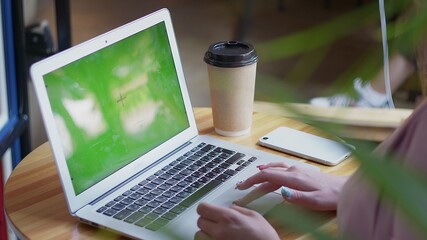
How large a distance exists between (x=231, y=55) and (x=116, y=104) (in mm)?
249

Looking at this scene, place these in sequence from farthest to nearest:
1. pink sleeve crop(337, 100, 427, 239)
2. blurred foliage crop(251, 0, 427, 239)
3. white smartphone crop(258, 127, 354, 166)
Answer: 1. white smartphone crop(258, 127, 354, 166)
2. pink sleeve crop(337, 100, 427, 239)
3. blurred foliage crop(251, 0, 427, 239)

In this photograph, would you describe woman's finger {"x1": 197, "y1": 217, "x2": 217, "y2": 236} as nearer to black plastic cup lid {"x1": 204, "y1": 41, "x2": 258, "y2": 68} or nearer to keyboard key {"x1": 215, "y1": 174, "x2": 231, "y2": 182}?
keyboard key {"x1": 215, "y1": 174, "x2": 231, "y2": 182}

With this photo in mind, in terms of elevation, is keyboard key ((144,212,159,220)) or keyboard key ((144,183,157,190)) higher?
keyboard key ((144,212,159,220))

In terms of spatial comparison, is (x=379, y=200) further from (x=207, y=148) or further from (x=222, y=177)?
(x=207, y=148)

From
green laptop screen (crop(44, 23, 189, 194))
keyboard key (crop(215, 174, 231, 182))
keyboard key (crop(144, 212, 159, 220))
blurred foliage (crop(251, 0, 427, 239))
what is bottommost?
keyboard key (crop(215, 174, 231, 182))

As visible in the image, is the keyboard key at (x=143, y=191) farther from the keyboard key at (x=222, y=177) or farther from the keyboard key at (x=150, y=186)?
the keyboard key at (x=222, y=177)

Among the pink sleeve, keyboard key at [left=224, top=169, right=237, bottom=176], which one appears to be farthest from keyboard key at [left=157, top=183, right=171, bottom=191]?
the pink sleeve

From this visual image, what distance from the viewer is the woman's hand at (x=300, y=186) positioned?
1032mm

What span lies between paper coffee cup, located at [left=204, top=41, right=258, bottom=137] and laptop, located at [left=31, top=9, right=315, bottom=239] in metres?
0.05

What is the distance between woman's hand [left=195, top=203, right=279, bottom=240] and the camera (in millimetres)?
911

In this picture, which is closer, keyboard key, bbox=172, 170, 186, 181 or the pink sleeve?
the pink sleeve

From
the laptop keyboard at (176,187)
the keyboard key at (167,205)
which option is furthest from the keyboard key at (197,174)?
the keyboard key at (167,205)

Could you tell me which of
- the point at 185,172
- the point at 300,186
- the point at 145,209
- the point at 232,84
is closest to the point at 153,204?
the point at 145,209

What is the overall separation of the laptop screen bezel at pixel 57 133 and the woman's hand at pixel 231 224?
0.20 metres
